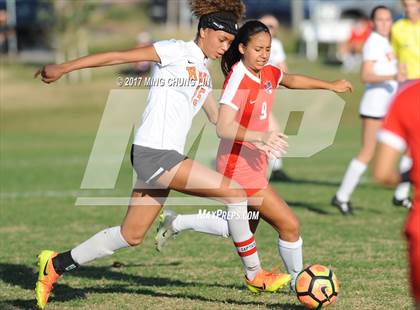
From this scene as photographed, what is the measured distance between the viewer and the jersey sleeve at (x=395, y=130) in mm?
4028

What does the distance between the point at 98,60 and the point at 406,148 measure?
252 cm

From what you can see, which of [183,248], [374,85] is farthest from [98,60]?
[374,85]

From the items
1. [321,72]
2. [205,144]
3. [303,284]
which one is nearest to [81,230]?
[303,284]

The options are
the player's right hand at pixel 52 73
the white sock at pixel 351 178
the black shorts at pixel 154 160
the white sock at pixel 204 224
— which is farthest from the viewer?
the white sock at pixel 351 178

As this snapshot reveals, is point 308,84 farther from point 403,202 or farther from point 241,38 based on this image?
point 403,202

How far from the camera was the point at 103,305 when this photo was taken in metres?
6.50

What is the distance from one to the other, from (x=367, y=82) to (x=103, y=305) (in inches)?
202

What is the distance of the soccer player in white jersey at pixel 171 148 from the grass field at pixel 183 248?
1.25 ft

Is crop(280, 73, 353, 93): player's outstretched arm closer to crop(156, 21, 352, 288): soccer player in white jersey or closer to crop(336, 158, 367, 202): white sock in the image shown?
crop(156, 21, 352, 288): soccer player in white jersey

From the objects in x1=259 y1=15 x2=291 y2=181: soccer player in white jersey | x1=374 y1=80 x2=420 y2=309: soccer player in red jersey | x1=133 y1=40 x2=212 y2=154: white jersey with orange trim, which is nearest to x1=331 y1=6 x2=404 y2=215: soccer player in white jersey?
x1=259 y1=15 x2=291 y2=181: soccer player in white jersey

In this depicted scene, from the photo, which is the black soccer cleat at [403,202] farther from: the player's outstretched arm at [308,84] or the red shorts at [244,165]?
the red shorts at [244,165]

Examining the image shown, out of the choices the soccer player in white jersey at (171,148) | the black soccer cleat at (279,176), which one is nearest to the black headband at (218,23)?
the soccer player in white jersey at (171,148)

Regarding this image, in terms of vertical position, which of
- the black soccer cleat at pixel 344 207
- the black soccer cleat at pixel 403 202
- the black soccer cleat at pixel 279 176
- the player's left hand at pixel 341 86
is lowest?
the black soccer cleat at pixel 279 176

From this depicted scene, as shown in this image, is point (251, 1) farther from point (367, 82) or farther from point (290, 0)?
point (367, 82)
